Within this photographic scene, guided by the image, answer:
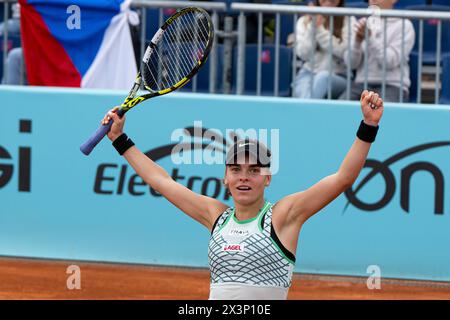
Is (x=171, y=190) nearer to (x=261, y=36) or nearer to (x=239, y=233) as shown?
(x=239, y=233)

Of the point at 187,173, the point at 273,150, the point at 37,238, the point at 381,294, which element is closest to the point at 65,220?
the point at 37,238

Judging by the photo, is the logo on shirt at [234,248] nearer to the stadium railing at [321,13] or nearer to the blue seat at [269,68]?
the stadium railing at [321,13]

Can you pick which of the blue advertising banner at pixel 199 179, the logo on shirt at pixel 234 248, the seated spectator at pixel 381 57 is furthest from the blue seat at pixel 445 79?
the logo on shirt at pixel 234 248

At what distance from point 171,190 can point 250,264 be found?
2.11 ft

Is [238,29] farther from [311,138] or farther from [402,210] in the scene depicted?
[402,210]

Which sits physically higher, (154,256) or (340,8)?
(340,8)

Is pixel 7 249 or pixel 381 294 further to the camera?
pixel 7 249

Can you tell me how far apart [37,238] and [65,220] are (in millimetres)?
325

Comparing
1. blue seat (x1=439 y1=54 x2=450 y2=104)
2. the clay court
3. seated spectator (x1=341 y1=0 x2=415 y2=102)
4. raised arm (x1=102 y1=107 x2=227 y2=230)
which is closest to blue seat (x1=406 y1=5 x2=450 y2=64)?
blue seat (x1=439 y1=54 x2=450 y2=104)

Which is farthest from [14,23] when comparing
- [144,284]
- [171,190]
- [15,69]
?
[171,190]

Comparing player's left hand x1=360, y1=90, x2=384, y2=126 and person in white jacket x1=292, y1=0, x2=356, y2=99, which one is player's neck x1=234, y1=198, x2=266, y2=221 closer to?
player's left hand x1=360, y1=90, x2=384, y2=126

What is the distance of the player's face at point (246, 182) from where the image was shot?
240 inches

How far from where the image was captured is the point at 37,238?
11.4m

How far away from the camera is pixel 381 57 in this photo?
11.1 metres
